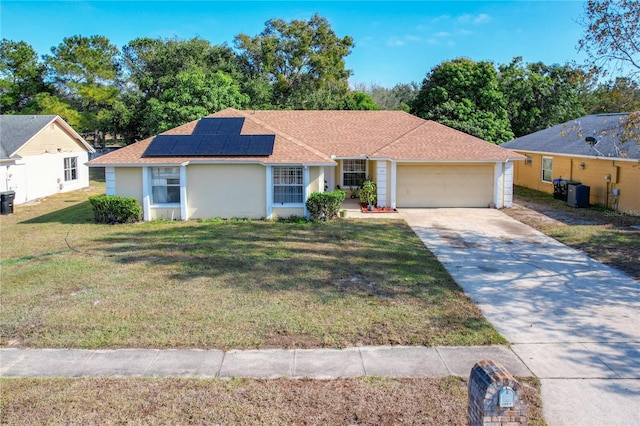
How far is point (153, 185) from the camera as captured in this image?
18719 mm

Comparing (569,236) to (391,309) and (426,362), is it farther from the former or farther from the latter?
(426,362)

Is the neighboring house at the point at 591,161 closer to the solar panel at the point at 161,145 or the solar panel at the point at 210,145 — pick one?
the solar panel at the point at 210,145

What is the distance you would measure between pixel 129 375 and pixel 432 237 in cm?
1103

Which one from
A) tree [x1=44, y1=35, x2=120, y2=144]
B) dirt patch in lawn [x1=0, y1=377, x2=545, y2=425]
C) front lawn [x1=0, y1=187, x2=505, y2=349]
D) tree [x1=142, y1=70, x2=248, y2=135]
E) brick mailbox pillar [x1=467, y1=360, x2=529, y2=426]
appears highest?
tree [x1=44, y1=35, x2=120, y2=144]

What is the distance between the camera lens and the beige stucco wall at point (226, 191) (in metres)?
18.5

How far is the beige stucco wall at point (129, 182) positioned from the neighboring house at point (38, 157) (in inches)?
176

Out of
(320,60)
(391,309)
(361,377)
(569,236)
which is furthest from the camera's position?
(320,60)

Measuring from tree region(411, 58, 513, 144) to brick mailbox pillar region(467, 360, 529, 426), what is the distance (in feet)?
94.0

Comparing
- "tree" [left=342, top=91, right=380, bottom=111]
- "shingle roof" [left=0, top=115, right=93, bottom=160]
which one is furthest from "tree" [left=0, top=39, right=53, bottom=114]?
"tree" [left=342, top=91, right=380, bottom=111]

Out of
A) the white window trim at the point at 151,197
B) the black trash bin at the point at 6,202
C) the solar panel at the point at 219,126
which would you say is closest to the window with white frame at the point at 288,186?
the solar panel at the point at 219,126

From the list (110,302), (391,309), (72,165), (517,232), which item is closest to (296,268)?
(391,309)

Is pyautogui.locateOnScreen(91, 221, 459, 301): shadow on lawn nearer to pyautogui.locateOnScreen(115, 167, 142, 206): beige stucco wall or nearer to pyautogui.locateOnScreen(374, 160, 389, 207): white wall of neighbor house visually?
pyautogui.locateOnScreen(115, 167, 142, 206): beige stucco wall

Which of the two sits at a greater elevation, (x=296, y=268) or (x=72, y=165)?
(x=72, y=165)

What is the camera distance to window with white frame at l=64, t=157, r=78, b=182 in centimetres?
2864
